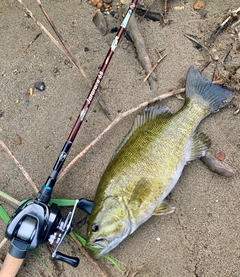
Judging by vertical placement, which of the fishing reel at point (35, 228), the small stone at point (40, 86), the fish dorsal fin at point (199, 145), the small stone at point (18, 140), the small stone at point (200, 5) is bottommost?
the fish dorsal fin at point (199, 145)

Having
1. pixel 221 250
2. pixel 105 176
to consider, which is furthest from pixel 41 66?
pixel 221 250

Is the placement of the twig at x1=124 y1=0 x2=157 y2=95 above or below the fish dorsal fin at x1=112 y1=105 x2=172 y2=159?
above

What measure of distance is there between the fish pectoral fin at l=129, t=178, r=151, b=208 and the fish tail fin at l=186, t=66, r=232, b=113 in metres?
0.80

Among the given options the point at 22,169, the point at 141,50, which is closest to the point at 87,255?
the point at 22,169

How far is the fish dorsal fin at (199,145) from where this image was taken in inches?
128

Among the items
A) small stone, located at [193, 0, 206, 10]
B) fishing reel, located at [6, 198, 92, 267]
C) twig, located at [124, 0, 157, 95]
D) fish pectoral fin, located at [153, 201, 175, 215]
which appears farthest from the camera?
small stone, located at [193, 0, 206, 10]

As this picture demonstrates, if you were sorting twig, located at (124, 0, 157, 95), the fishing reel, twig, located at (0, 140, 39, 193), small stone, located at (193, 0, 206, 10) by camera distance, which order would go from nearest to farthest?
the fishing reel, twig, located at (0, 140, 39, 193), twig, located at (124, 0, 157, 95), small stone, located at (193, 0, 206, 10)

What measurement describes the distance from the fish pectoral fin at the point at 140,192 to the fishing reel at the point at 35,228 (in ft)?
1.41

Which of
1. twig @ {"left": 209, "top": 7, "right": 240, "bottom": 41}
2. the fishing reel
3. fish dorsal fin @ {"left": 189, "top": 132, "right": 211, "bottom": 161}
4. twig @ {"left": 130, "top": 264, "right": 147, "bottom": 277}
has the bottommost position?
twig @ {"left": 130, "top": 264, "right": 147, "bottom": 277}

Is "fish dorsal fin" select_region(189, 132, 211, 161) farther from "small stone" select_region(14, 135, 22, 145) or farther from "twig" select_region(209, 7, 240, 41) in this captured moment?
"small stone" select_region(14, 135, 22, 145)

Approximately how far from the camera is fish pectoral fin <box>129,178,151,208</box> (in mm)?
3037

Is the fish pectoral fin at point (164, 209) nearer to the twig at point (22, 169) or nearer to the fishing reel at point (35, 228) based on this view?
the fishing reel at point (35, 228)

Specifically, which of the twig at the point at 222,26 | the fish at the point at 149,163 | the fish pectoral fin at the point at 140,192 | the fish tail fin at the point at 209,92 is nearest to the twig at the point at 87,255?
the fish at the point at 149,163

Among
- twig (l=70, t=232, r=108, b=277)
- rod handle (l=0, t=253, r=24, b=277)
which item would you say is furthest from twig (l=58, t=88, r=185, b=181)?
rod handle (l=0, t=253, r=24, b=277)
